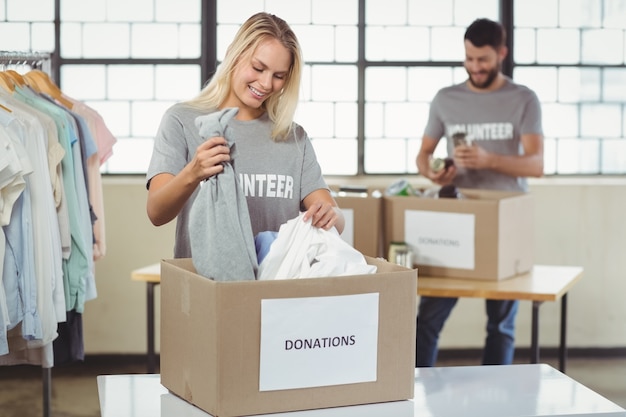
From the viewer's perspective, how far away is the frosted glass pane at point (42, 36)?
5066mm

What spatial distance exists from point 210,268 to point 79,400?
10.4 feet

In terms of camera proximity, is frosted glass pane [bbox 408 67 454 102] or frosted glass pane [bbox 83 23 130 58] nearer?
frosted glass pane [bbox 83 23 130 58]

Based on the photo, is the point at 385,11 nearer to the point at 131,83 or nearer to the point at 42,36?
the point at 131,83

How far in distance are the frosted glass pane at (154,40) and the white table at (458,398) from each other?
3544mm

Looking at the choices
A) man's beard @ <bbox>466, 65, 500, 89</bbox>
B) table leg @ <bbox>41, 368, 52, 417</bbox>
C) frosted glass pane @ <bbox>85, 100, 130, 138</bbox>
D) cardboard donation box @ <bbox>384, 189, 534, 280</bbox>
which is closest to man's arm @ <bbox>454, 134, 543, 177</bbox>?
cardboard donation box @ <bbox>384, 189, 534, 280</bbox>

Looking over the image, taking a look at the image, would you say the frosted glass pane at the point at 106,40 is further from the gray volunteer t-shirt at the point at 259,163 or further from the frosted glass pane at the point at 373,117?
the gray volunteer t-shirt at the point at 259,163

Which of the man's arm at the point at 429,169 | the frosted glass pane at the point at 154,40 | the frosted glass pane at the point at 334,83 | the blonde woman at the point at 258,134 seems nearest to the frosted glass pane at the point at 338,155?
the frosted glass pane at the point at 334,83

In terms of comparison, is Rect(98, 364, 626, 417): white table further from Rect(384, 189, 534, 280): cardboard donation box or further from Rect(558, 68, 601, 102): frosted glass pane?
Rect(558, 68, 601, 102): frosted glass pane

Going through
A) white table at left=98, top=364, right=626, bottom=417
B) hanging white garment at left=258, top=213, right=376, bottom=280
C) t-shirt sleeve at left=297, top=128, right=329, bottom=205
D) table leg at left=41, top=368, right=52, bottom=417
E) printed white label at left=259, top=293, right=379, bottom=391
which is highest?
t-shirt sleeve at left=297, top=128, right=329, bottom=205

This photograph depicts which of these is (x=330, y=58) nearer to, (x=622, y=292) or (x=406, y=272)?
(x=622, y=292)

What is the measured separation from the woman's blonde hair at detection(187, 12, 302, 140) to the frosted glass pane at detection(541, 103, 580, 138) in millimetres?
3386

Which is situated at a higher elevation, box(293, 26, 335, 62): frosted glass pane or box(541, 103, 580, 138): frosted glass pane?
box(293, 26, 335, 62): frosted glass pane

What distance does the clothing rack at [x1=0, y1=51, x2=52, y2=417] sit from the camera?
10.2 feet

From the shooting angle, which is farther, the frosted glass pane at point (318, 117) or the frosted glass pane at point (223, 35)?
the frosted glass pane at point (318, 117)
